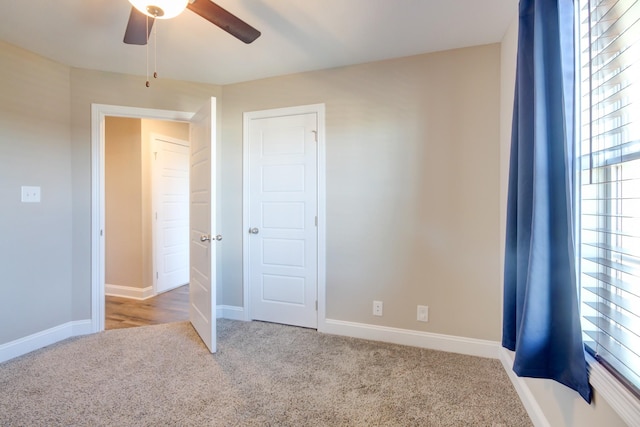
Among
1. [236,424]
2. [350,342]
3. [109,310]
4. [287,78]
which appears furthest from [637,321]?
[109,310]

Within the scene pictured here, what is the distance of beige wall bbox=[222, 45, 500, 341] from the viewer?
2.34 m

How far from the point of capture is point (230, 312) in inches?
124

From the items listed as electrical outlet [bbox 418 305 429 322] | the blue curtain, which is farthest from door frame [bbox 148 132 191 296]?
the blue curtain

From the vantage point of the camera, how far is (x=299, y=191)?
2.85 m

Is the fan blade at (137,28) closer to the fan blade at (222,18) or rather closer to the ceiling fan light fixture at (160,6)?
the ceiling fan light fixture at (160,6)

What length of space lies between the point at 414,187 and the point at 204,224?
173cm

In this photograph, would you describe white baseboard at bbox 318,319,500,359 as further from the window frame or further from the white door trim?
the white door trim

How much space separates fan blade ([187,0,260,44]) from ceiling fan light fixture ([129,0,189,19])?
0.12 metres

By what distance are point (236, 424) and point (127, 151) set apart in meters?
3.50

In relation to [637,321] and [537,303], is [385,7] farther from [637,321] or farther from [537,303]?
[637,321]

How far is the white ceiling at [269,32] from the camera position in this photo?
187cm

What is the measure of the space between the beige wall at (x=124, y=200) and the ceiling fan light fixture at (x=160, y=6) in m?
2.75

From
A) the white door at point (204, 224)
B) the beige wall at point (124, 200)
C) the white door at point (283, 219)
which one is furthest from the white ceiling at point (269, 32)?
the beige wall at point (124, 200)

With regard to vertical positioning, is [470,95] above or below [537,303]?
above
